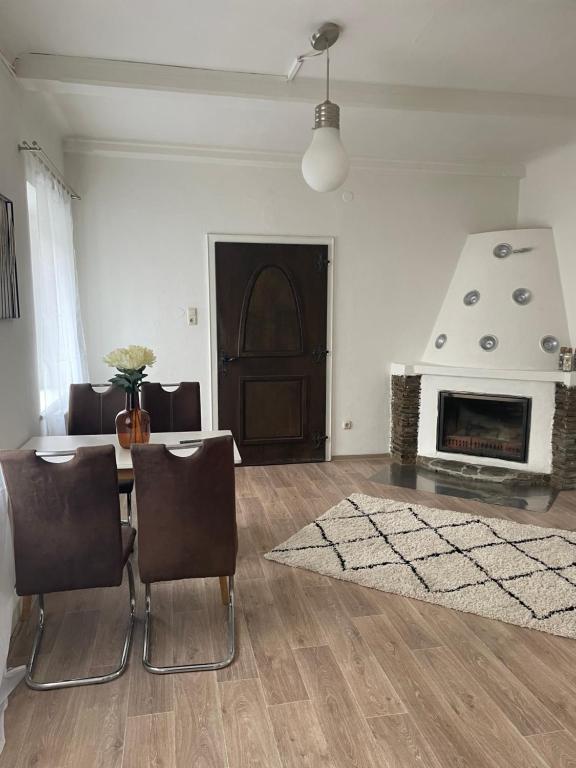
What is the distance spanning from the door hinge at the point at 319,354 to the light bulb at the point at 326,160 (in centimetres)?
231

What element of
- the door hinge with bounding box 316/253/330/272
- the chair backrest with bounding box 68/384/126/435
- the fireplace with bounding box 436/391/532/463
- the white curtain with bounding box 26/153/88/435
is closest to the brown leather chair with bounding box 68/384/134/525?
the chair backrest with bounding box 68/384/126/435

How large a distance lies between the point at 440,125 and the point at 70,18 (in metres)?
2.38

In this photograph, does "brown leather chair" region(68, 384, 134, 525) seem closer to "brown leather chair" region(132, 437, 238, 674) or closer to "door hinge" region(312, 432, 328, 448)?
"brown leather chair" region(132, 437, 238, 674)

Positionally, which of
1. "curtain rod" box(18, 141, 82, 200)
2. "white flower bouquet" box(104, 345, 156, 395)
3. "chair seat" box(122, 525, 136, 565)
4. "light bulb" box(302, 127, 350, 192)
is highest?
"curtain rod" box(18, 141, 82, 200)

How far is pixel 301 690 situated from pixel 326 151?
2.23 m

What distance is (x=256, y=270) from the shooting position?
447 centimetres

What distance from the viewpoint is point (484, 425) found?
466cm

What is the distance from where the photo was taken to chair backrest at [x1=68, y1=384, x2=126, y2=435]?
10.0 ft

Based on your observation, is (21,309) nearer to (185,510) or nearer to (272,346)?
(185,510)

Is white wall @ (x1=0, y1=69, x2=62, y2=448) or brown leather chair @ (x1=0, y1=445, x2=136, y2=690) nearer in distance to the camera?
brown leather chair @ (x1=0, y1=445, x2=136, y2=690)

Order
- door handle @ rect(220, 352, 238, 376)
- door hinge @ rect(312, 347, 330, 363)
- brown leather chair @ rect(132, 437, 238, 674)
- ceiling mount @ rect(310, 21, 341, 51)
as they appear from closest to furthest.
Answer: brown leather chair @ rect(132, 437, 238, 674) < ceiling mount @ rect(310, 21, 341, 51) < door handle @ rect(220, 352, 238, 376) < door hinge @ rect(312, 347, 330, 363)

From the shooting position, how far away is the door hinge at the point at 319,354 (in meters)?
4.68

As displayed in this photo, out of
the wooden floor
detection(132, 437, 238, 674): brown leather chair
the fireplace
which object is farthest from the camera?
the fireplace

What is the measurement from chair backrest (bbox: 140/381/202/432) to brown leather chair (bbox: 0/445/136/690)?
1.24 m
